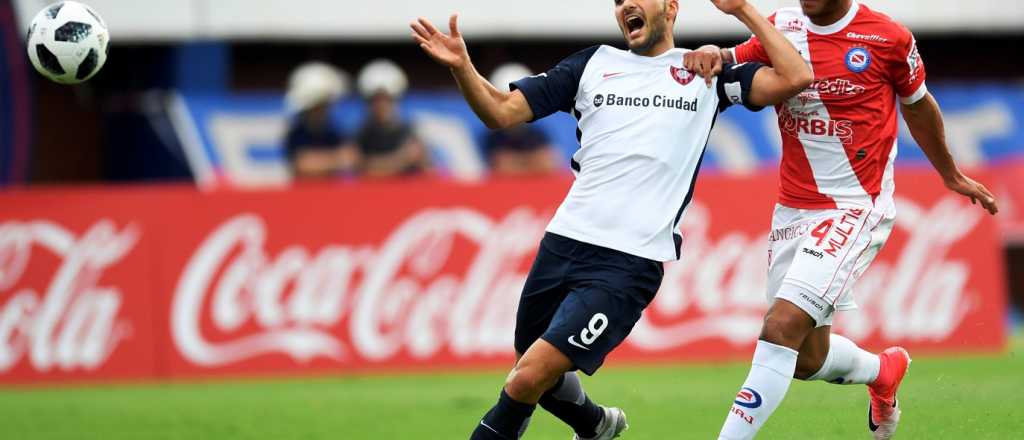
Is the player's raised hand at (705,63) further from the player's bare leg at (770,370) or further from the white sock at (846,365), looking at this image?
the white sock at (846,365)

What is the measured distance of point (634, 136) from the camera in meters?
7.18

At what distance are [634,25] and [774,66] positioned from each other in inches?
26.9

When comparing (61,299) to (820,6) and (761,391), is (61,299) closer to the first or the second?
(761,391)

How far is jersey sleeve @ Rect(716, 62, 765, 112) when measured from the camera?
725 cm

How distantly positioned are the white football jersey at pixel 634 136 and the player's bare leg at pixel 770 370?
61 cm

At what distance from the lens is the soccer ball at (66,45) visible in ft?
27.3

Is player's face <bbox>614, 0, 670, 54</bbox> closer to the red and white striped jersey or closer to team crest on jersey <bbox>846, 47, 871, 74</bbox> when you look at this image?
the red and white striped jersey

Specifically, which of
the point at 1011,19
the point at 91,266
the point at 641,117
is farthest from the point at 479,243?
the point at 1011,19

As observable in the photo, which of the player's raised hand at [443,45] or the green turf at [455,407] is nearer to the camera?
the player's raised hand at [443,45]

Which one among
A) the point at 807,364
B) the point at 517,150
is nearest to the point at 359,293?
the point at 517,150

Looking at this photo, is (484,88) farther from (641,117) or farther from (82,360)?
(82,360)

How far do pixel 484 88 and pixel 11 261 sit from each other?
25.0 feet

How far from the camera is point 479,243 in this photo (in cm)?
1401

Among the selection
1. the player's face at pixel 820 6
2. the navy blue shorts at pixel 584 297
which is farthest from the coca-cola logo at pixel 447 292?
the navy blue shorts at pixel 584 297
